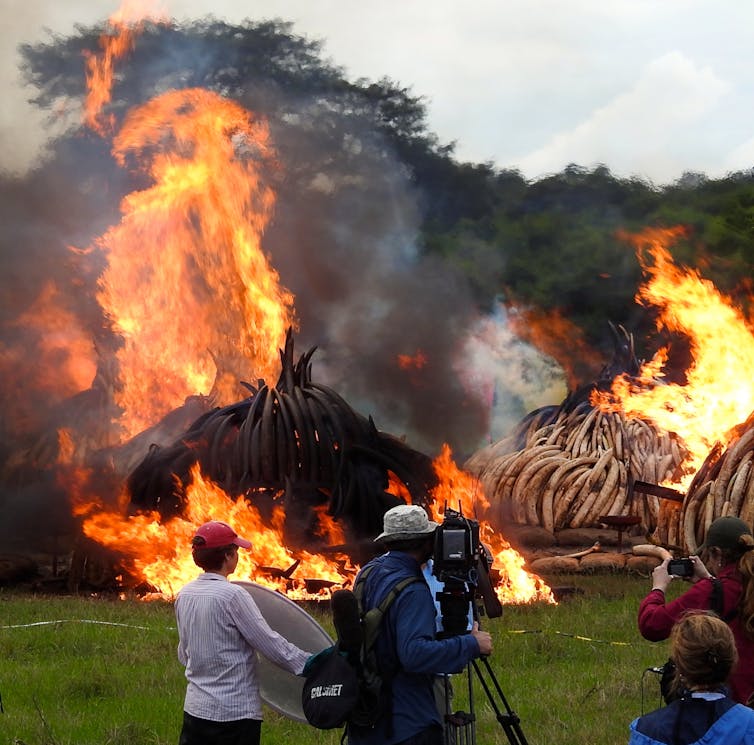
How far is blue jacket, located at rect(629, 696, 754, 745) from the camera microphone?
3.82 feet

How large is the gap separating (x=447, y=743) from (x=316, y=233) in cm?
1796

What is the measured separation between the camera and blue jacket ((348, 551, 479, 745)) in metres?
5.08

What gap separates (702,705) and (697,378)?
1452cm

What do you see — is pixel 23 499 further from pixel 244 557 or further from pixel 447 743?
pixel 447 743

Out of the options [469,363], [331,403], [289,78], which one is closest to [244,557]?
[331,403]

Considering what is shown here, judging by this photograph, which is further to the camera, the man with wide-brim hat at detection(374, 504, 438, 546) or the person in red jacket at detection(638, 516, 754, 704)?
the person in red jacket at detection(638, 516, 754, 704)

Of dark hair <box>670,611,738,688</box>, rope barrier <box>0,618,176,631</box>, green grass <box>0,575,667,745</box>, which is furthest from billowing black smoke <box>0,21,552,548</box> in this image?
dark hair <box>670,611,738,688</box>

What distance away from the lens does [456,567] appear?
5.22 metres

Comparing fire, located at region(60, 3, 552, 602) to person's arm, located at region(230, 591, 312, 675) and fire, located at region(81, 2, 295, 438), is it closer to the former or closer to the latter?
fire, located at region(81, 2, 295, 438)

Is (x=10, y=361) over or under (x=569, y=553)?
over

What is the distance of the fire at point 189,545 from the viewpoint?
52.3 ft

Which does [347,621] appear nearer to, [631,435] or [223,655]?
[223,655]

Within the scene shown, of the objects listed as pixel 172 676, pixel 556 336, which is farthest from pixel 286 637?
pixel 556 336

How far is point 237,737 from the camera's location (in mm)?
5648
